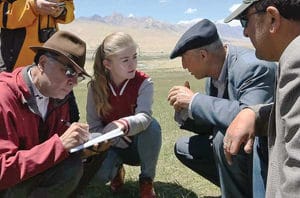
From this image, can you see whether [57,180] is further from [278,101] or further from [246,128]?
[278,101]

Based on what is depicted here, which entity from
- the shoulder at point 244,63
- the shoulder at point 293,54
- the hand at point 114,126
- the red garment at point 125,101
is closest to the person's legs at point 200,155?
the red garment at point 125,101

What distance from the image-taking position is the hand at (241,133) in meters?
2.87

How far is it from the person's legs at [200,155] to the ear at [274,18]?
Answer: 244 cm

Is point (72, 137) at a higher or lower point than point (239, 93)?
lower

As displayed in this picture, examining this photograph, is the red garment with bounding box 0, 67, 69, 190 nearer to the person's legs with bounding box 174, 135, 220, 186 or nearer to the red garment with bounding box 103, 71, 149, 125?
the red garment with bounding box 103, 71, 149, 125

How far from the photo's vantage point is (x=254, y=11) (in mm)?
2482

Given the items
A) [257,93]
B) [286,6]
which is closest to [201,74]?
[257,93]

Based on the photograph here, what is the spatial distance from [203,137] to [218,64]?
35.2 inches

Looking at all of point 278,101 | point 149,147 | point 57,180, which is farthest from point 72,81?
point 278,101

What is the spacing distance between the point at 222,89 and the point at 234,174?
0.77 m

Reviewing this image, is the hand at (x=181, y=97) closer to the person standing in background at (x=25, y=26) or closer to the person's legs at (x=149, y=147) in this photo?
the person's legs at (x=149, y=147)

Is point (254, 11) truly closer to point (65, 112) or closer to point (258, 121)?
point (258, 121)

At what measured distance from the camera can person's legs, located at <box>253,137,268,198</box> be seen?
3232mm

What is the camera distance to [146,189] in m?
4.86
